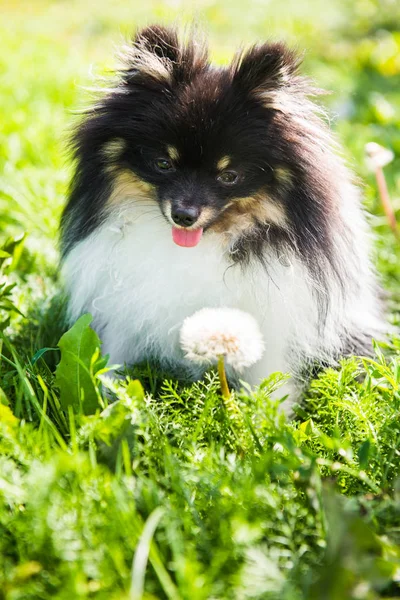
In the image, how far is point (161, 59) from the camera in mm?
2617

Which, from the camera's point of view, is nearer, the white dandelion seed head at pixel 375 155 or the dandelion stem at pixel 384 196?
the white dandelion seed head at pixel 375 155

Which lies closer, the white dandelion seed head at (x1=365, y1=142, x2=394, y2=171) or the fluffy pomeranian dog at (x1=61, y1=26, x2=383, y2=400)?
the fluffy pomeranian dog at (x1=61, y1=26, x2=383, y2=400)

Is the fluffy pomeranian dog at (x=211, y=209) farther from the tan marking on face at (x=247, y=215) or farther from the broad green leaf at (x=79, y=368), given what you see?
the broad green leaf at (x=79, y=368)

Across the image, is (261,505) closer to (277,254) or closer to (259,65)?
(277,254)

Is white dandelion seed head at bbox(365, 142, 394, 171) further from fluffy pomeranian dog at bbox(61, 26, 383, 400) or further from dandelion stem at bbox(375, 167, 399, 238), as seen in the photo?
fluffy pomeranian dog at bbox(61, 26, 383, 400)

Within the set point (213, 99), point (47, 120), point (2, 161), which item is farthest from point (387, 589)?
point (47, 120)

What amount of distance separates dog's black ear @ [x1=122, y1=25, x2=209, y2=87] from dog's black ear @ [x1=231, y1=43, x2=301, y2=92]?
0.18 metres

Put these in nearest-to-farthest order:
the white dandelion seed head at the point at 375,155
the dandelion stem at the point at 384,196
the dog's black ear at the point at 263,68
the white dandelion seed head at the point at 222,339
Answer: the white dandelion seed head at the point at 222,339
the dog's black ear at the point at 263,68
the white dandelion seed head at the point at 375,155
the dandelion stem at the point at 384,196

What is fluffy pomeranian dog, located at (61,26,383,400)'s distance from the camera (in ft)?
8.41

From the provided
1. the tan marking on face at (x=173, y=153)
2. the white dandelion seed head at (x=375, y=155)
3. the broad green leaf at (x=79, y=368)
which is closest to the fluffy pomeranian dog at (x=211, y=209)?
the tan marking on face at (x=173, y=153)

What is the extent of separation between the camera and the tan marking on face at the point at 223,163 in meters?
2.57

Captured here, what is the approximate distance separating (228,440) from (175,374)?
0.61 meters

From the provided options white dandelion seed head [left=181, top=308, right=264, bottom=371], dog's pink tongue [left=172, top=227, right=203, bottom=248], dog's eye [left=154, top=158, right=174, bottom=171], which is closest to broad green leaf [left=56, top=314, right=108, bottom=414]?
white dandelion seed head [left=181, top=308, right=264, bottom=371]

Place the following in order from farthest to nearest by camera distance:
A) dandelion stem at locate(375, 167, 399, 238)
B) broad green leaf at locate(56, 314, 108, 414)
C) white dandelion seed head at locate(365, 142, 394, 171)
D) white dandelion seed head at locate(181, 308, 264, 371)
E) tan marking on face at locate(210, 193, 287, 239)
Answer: dandelion stem at locate(375, 167, 399, 238)
white dandelion seed head at locate(365, 142, 394, 171)
tan marking on face at locate(210, 193, 287, 239)
broad green leaf at locate(56, 314, 108, 414)
white dandelion seed head at locate(181, 308, 264, 371)
